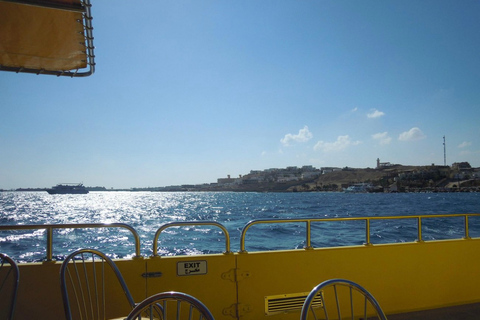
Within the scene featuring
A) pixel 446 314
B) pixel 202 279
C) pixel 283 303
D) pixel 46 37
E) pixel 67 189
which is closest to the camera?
pixel 46 37

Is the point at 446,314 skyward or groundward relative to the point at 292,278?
groundward

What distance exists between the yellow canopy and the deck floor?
4503 millimetres

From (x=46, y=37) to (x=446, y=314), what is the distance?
5.30 metres

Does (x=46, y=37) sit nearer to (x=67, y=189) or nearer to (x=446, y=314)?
(x=446, y=314)

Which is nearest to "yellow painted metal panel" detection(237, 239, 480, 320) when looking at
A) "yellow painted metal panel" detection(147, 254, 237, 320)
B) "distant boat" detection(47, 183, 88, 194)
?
"yellow painted metal panel" detection(147, 254, 237, 320)

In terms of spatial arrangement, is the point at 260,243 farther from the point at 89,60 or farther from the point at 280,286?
the point at 89,60

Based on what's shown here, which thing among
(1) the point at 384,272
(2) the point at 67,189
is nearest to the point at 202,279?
(1) the point at 384,272

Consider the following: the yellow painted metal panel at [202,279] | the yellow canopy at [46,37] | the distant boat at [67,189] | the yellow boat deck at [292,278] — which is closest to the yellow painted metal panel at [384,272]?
the yellow boat deck at [292,278]

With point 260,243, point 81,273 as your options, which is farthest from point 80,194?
point 81,273

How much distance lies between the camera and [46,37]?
9.74ft

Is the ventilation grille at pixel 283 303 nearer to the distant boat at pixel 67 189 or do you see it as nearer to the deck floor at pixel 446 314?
the deck floor at pixel 446 314

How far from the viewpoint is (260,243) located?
56.6ft

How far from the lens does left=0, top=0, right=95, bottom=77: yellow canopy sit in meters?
2.60

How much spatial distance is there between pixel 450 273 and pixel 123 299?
13.7 feet
